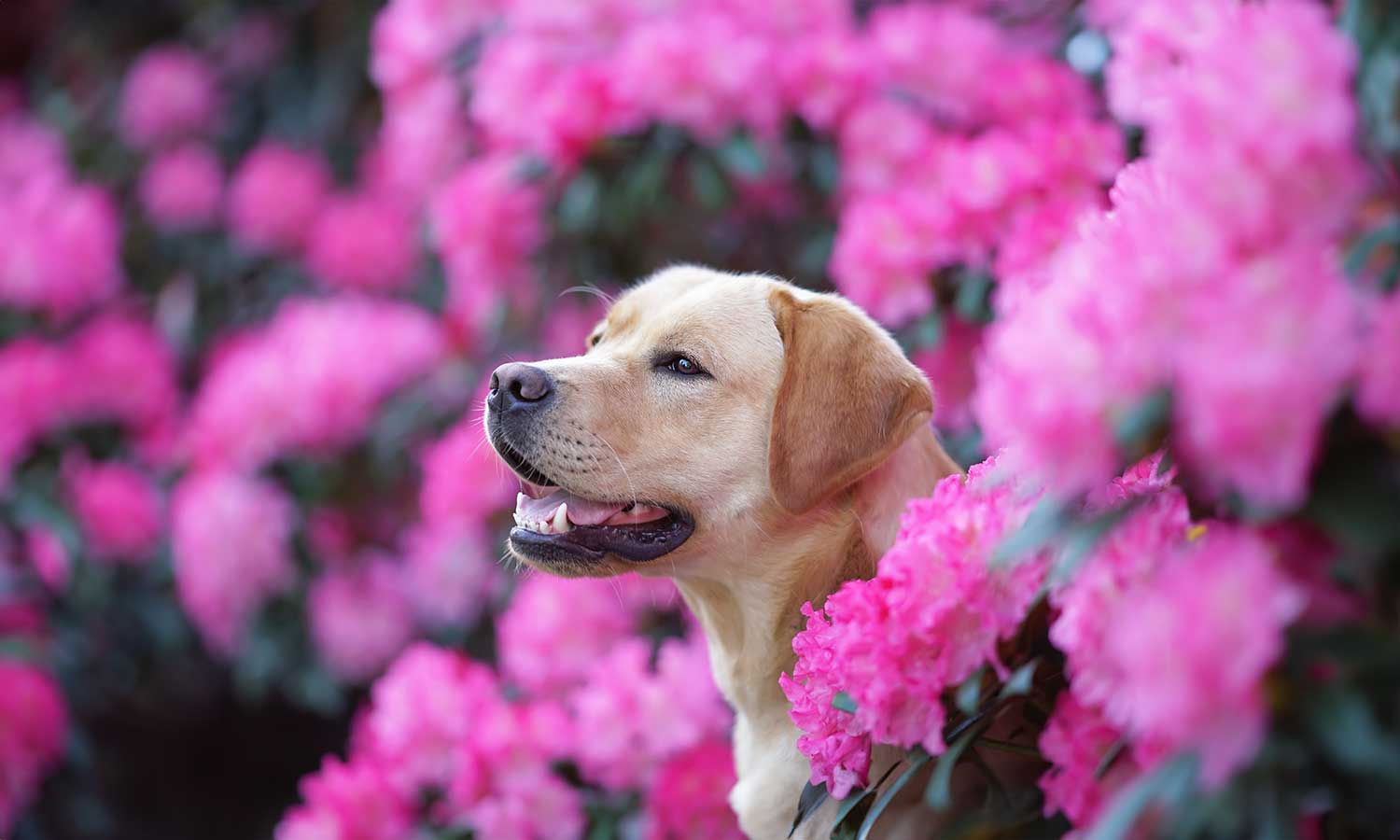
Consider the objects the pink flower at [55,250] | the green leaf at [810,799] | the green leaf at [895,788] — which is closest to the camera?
the green leaf at [895,788]

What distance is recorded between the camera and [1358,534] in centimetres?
95

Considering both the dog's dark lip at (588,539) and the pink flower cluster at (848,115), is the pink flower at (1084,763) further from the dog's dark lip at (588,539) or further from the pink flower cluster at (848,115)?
the pink flower cluster at (848,115)

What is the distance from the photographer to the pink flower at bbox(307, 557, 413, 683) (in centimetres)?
338

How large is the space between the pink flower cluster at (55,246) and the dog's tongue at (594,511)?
2508 millimetres

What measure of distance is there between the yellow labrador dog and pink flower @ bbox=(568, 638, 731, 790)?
238mm

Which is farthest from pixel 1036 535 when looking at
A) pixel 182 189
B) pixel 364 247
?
pixel 182 189

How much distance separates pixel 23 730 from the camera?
309 cm

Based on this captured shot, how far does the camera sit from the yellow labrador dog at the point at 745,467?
1896mm

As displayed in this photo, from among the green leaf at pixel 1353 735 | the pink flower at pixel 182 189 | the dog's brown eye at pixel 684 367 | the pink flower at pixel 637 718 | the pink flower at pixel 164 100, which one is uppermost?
the pink flower at pixel 164 100

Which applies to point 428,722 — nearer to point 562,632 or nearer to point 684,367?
point 562,632

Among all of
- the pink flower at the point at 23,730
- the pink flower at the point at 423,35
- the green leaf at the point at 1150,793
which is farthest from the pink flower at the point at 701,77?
the pink flower at the point at 23,730

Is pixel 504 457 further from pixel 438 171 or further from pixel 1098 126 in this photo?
pixel 438 171

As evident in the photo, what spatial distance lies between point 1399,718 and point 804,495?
1.00m

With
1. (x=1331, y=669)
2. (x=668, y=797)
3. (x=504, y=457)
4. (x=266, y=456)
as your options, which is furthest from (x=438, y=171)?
(x=1331, y=669)
